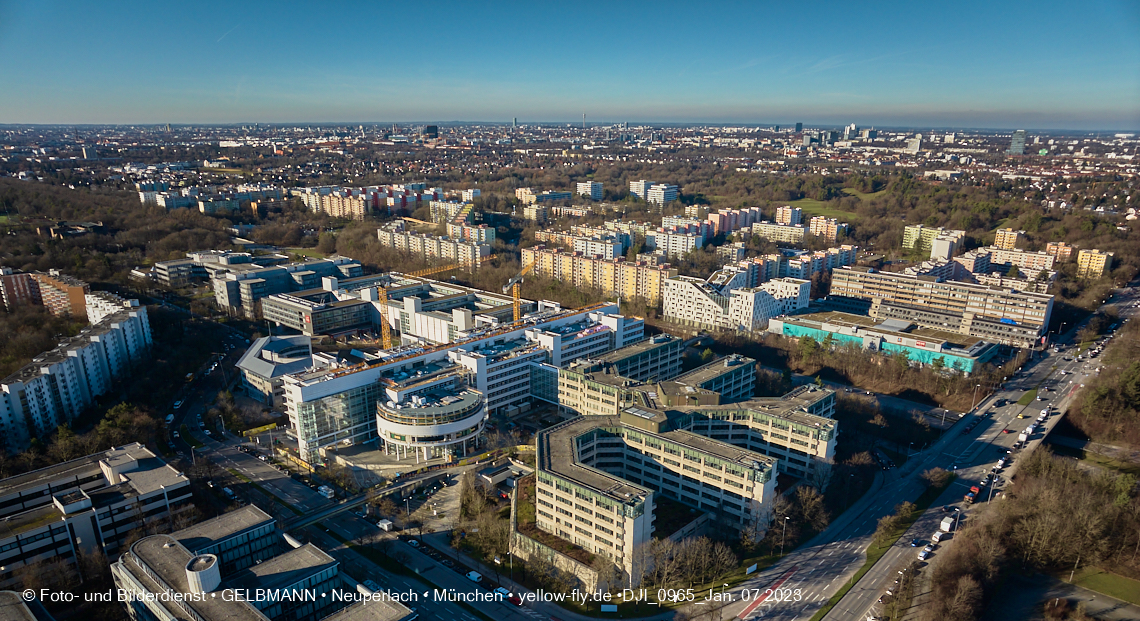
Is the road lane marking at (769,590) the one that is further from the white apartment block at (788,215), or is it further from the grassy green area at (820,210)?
the grassy green area at (820,210)

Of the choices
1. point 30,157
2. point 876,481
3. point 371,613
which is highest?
point 30,157

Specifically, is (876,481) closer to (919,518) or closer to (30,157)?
(919,518)

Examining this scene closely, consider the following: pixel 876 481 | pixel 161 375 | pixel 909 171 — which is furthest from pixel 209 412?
pixel 909 171

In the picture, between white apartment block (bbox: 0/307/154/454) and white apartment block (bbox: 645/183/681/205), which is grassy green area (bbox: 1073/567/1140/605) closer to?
white apartment block (bbox: 0/307/154/454)

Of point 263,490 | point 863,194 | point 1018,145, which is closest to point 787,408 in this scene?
point 263,490

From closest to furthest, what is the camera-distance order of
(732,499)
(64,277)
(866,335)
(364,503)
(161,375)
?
(732,499) < (364,503) < (161,375) < (866,335) < (64,277)

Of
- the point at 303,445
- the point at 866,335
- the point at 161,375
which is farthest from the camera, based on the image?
the point at 866,335
